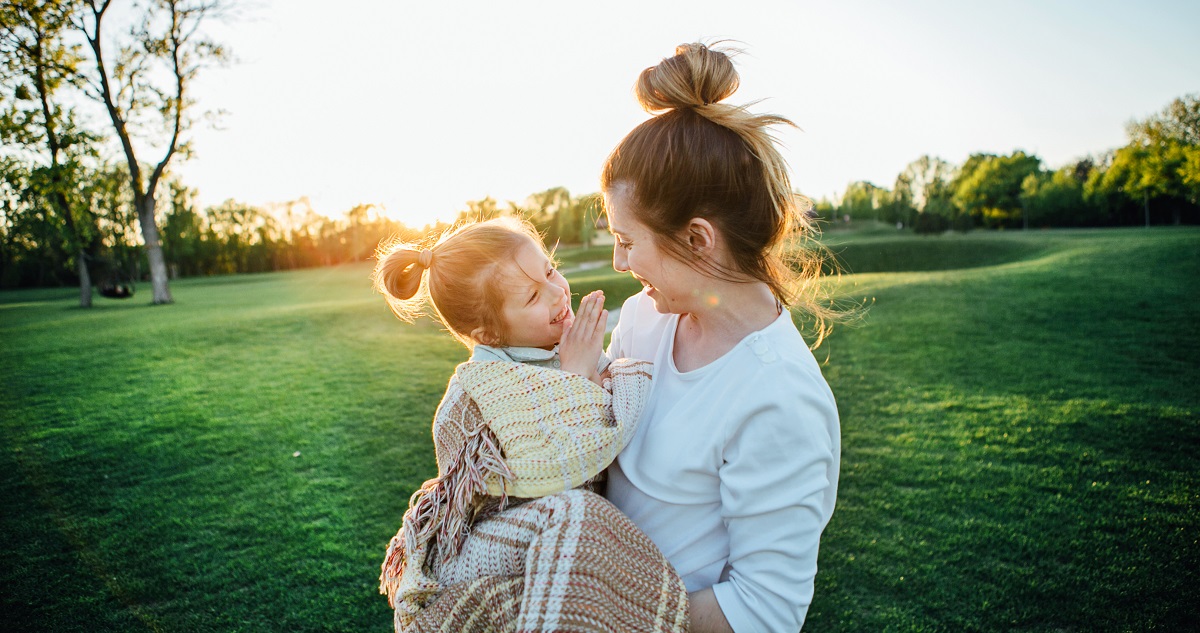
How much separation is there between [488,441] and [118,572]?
3217mm

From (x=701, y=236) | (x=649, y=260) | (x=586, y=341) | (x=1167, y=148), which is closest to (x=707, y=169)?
(x=701, y=236)

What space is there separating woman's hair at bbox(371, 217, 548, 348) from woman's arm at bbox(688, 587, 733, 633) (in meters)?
1.03

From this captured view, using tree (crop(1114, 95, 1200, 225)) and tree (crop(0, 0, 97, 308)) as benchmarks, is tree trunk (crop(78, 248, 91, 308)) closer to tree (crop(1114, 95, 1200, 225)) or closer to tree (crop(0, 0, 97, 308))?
tree (crop(0, 0, 97, 308))

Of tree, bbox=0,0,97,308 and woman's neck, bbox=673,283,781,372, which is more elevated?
tree, bbox=0,0,97,308

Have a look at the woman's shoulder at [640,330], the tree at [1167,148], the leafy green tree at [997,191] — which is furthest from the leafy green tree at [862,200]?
the woman's shoulder at [640,330]

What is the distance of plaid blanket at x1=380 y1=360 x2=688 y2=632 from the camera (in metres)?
1.25

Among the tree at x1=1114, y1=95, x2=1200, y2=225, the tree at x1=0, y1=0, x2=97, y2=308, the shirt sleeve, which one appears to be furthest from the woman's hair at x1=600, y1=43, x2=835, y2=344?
the tree at x1=1114, y1=95, x2=1200, y2=225

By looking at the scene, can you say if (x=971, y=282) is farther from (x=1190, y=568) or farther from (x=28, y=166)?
(x=28, y=166)

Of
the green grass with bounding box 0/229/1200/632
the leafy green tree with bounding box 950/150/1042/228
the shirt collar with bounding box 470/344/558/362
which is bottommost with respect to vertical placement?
the green grass with bounding box 0/229/1200/632

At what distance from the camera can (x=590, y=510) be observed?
133 centimetres

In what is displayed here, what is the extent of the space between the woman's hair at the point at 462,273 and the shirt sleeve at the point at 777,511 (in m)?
1.00

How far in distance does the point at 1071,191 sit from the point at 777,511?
58.4 metres

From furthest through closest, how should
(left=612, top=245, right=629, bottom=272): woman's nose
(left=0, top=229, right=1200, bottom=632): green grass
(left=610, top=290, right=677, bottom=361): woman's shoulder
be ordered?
(left=0, top=229, right=1200, bottom=632): green grass < (left=610, top=290, right=677, bottom=361): woman's shoulder < (left=612, top=245, right=629, bottom=272): woman's nose

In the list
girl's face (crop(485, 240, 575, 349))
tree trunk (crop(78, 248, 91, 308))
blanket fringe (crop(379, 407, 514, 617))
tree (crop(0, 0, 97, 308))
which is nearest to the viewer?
blanket fringe (crop(379, 407, 514, 617))
